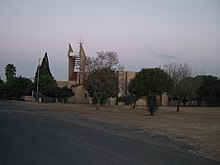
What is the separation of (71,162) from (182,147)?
6.15m

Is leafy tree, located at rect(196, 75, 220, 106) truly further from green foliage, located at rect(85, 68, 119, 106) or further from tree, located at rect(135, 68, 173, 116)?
tree, located at rect(135, 68, 173, 116)

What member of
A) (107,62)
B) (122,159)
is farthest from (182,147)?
(107,62)

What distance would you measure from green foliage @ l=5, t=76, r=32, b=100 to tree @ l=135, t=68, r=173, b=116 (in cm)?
5870

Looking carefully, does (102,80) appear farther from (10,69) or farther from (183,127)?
(10,69)

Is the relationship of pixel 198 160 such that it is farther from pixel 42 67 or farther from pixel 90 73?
pixel 42 67

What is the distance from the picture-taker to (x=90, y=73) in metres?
55.6

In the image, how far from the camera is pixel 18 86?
97.9m

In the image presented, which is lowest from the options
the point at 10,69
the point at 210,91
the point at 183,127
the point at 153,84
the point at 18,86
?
the point at 183,127

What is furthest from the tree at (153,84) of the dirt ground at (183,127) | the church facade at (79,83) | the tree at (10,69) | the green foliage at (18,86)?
the tree at (10,69)

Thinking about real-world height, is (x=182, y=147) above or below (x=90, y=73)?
below

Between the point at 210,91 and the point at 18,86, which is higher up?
the point at 18,86

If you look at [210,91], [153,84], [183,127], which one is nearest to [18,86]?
[210,91]

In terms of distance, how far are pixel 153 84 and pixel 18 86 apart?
6166 cm

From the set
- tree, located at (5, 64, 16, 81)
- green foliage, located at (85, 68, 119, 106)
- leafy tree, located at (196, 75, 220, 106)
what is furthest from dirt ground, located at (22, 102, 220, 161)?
tree, located at (5, 64, 16, 81)
